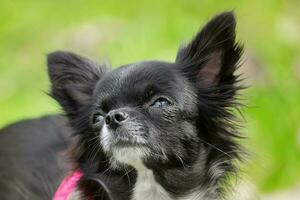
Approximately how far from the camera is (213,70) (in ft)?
16.3

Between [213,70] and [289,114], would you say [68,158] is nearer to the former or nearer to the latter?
[213,70]

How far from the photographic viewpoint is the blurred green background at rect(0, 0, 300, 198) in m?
7.59

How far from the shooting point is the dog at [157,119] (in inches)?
182

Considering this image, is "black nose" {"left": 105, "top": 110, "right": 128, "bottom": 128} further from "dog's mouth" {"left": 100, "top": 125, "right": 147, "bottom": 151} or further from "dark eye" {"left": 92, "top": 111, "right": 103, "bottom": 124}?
"dark eye" {"left": 92, "top": 111, "right": 103, "bottom": 124}

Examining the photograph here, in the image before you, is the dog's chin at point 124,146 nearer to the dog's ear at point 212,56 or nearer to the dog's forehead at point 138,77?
the dog's forehead at point 138,77

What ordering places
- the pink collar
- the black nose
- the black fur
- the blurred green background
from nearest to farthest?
the black nose, the pink collar, the black fur, the blurred green background

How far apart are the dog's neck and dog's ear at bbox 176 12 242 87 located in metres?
0.57

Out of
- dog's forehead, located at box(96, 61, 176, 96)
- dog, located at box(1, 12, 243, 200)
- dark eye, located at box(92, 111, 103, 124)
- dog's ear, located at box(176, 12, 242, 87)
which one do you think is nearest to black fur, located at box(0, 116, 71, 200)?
dog, located at box(1, 12, 243, 200)

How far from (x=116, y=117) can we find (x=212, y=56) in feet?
2.58

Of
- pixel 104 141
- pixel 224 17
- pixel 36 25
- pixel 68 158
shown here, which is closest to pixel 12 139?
pixel 68 158

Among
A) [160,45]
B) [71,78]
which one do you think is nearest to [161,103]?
[71,78]

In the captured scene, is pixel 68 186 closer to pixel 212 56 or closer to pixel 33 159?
pixel 33 159

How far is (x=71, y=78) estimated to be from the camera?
5.29 m

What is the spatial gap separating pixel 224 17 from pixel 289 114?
129 inches
